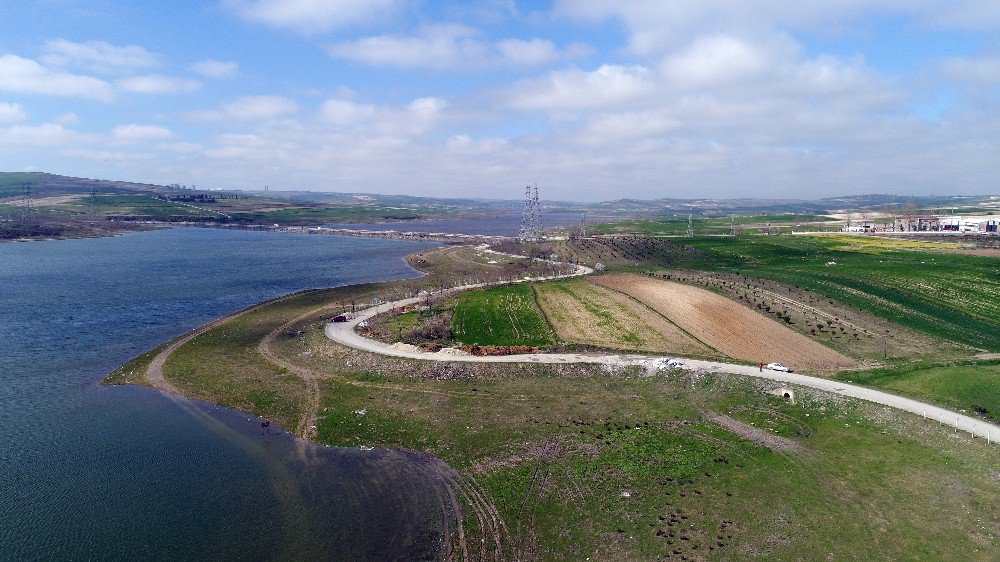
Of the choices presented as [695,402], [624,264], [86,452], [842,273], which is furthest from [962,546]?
[624,264]

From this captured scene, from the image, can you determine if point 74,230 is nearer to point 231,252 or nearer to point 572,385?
point 231,252

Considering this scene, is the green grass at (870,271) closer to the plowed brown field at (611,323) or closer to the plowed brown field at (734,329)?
the plowed brown field at (734,329)

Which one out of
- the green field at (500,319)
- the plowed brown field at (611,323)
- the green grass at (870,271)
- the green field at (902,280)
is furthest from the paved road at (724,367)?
the green field at (902,280)

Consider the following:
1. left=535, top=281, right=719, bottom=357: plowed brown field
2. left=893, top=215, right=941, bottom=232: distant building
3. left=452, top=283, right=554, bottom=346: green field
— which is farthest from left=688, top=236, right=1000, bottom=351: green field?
left=893, top=215, right=941, bottom=232: distant building

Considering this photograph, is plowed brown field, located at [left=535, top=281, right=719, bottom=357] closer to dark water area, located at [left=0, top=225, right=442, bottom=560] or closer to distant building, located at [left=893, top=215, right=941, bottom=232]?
dark water area, located at [left=0, top=225, right=442, bottom=560]

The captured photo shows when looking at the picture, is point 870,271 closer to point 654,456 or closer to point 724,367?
point 724,367
